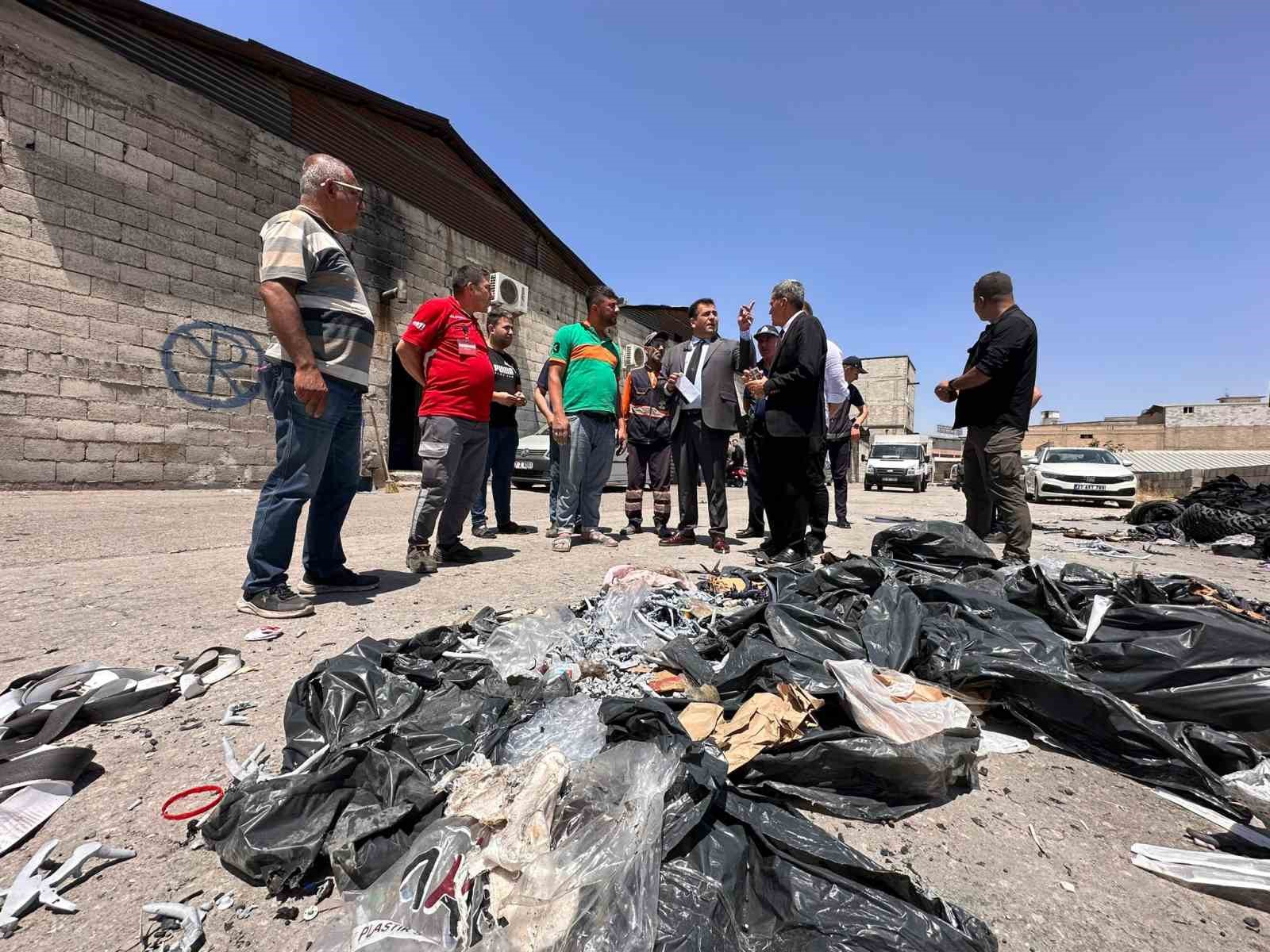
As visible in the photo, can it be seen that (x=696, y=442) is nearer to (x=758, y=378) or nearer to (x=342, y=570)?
(x=758, y=378)

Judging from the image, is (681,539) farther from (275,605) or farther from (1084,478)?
(1084,478)

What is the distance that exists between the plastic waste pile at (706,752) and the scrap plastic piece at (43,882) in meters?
0.20

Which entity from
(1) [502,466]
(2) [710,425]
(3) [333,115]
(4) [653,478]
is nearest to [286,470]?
(1) [502,466]

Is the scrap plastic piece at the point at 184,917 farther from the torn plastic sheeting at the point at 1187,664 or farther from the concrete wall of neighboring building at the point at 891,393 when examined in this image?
the concrete wall of neighboring building at the point at 891,393

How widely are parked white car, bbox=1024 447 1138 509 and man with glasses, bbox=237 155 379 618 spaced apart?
11.9 m

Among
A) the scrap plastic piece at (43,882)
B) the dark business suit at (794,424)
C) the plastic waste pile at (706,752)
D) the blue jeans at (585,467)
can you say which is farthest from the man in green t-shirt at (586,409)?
the scrap plastic piece at (43,882)

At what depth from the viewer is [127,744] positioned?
59.7 inches

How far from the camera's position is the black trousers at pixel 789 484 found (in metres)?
3.95

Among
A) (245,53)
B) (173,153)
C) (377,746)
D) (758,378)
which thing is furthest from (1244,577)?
(245,53)

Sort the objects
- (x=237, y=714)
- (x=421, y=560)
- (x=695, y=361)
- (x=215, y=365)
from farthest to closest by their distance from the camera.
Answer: (x=215, y=365) < (x=695, y=361) < (x=421, y=560) < (x=237, y=714)

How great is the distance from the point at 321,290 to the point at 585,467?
2.36m

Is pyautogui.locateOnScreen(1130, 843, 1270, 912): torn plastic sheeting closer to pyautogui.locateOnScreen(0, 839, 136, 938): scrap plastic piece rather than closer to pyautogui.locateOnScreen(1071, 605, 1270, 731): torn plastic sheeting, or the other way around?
pyautogui.locateOnScreen(1071, 605, 1270, 731): torn plastic sheeting

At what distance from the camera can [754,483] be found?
5.35m

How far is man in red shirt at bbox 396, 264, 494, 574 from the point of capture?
353 centimetres
